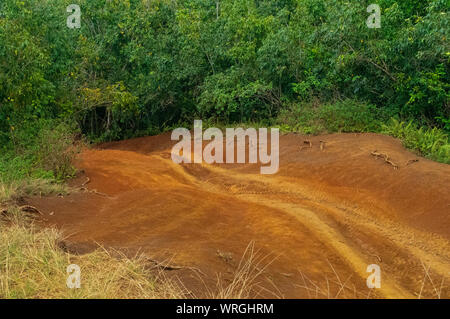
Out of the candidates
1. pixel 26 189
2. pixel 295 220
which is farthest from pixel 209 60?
pixel 295 220

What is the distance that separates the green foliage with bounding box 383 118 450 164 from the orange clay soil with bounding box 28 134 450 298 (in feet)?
1.09

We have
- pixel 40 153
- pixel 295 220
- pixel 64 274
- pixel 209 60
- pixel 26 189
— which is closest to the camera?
pixel 64 274

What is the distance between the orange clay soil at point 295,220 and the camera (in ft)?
15.2

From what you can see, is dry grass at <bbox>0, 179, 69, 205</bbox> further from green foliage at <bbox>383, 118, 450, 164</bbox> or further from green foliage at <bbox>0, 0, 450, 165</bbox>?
green foliage at <bbox>383, 118, 450, 164</bbox>

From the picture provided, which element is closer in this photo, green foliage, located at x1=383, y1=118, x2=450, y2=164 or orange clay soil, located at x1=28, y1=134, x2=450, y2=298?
orange clay soil, located at x1=28, y1=134, x2=450, y2=298

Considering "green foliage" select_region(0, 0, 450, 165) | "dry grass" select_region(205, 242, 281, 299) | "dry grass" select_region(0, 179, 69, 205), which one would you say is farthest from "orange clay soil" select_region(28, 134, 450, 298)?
"green foliage" select_region(0, 0, 450, 165)

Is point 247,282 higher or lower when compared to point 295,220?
higher

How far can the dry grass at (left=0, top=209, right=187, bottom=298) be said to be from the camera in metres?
3.81

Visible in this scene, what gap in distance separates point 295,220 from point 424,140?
199 inches

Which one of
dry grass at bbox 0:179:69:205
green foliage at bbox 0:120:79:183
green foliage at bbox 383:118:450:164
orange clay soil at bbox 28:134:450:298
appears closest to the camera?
orange clay soil at bbox 28:134:450:298

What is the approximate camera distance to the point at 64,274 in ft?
13.6

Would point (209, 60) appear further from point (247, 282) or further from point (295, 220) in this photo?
point (247, 282)

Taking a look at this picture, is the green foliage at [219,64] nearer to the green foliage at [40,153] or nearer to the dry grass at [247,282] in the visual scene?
the green foliage at [40,153]

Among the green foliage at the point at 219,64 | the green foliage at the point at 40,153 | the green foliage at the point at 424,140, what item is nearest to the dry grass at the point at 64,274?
the green foliage at the point at 40,153
